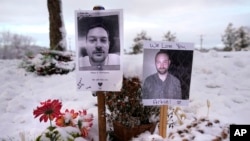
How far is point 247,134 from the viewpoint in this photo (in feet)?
7.79

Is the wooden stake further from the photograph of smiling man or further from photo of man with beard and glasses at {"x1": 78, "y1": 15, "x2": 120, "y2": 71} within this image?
photo of man with beard and glasses at {"x1": 78, "y1": 15, "x2": 120, "y2": 71}

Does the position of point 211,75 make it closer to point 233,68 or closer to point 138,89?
point 233,68

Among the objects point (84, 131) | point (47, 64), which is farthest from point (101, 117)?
point (47, 64)

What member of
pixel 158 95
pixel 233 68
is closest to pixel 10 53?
pixel 233 68

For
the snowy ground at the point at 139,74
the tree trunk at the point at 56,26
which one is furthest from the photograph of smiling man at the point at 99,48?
the tree trunk at the point at 56,26

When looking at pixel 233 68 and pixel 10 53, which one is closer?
pixel 233 68

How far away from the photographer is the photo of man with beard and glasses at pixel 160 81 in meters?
2.72

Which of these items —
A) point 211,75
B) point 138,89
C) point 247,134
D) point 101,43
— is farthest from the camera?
point 211,75

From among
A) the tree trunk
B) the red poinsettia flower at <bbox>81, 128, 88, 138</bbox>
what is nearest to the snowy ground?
the red poinsettia flower at <bbox>81, 128, 88, 138</bbox>

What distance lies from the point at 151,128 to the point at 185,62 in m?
0.73

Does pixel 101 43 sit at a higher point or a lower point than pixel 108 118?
higher

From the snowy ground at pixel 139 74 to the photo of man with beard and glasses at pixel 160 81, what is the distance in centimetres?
37

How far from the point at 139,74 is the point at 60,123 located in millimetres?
892

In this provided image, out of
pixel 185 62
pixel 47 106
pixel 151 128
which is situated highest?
pixel 185 62
